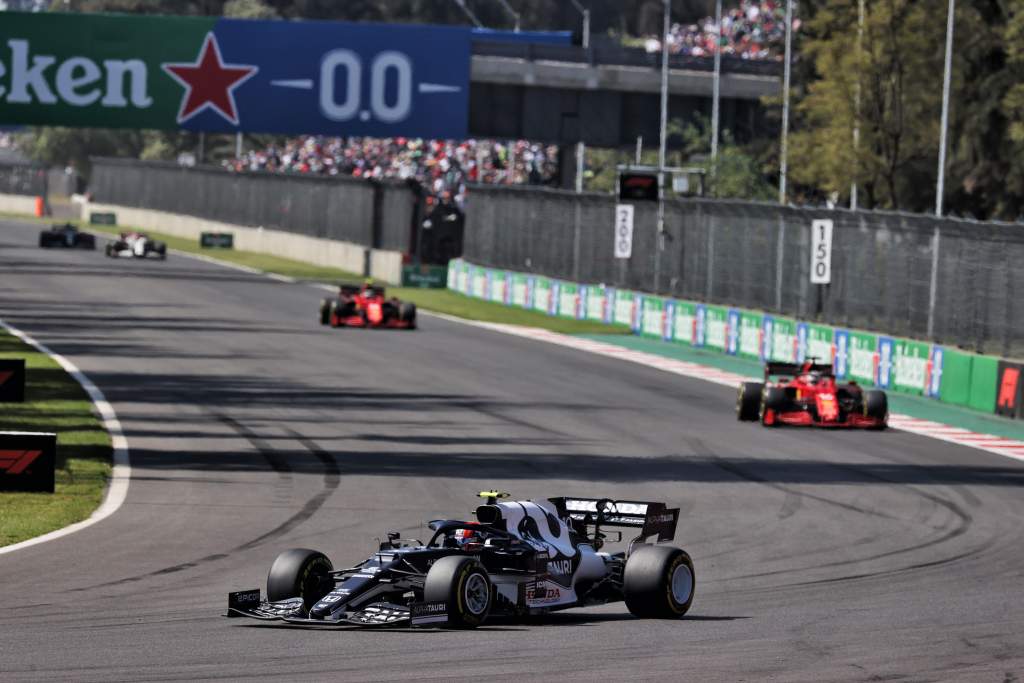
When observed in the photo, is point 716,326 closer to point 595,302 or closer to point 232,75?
point 595,302

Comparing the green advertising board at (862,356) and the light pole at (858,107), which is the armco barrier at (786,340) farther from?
the light pole at (858,107)

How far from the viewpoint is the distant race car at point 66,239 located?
8669cm

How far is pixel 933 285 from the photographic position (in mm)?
38812

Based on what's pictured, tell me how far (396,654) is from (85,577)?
4426 mm

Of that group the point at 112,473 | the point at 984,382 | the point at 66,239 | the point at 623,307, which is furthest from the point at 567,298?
the point at 112,473

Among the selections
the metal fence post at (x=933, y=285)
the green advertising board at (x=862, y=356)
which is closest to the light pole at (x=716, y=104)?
the green advertising board at (x=862, y=356)

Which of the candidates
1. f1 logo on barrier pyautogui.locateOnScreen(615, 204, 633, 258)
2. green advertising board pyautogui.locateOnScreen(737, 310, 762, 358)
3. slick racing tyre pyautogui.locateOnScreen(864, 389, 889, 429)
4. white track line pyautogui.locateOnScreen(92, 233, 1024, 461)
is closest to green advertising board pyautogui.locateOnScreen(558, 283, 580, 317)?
f1 logo on barrier pyautogui.locateOnScreen(615, 204, 633, 258)

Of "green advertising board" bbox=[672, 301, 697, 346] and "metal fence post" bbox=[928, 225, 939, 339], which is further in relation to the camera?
"green advertising board" bbox=[672, 301, 697, 346]

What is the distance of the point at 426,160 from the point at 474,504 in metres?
79.6

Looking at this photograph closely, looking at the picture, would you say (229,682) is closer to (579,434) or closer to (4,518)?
(4,518)

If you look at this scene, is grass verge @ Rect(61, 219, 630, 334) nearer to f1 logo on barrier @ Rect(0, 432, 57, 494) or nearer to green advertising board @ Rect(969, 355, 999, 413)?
green advertising board @ Rect(969, 355, 999, 413)

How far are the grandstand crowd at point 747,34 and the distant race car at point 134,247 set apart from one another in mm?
27101

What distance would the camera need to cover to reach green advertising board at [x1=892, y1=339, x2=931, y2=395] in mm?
38562

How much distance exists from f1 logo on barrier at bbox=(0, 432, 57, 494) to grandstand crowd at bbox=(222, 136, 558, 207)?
72832mm
